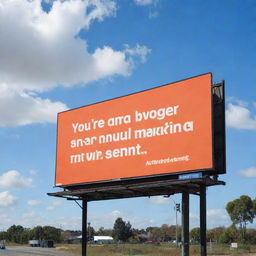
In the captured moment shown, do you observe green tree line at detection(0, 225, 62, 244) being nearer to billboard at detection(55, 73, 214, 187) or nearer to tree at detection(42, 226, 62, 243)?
tree at detection(42, 226, 62, 243)

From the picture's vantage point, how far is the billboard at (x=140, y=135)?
18.4 metres

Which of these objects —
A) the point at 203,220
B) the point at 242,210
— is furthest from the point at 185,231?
the point at 242,210

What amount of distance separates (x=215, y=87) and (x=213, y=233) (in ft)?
402

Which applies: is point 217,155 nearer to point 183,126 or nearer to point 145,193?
point 183,126

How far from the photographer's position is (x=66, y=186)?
23.4 metres

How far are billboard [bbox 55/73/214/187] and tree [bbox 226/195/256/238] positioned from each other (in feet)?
261

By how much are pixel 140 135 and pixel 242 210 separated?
269ft

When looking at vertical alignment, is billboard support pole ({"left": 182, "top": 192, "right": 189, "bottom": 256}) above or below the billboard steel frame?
below

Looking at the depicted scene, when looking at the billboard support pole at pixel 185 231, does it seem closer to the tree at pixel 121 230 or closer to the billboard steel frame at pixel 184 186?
the billboard steel frame at pixel 184 186

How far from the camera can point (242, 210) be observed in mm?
97500

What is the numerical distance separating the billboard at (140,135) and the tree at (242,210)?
79.6 meters

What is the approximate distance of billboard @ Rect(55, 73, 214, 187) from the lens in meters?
18.4

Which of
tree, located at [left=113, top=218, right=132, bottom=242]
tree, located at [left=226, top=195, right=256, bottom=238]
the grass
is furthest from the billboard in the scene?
tree, located at [left=113, top=218, right=132, bottom=242]

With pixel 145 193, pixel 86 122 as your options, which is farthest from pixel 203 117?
pixel 86 122
